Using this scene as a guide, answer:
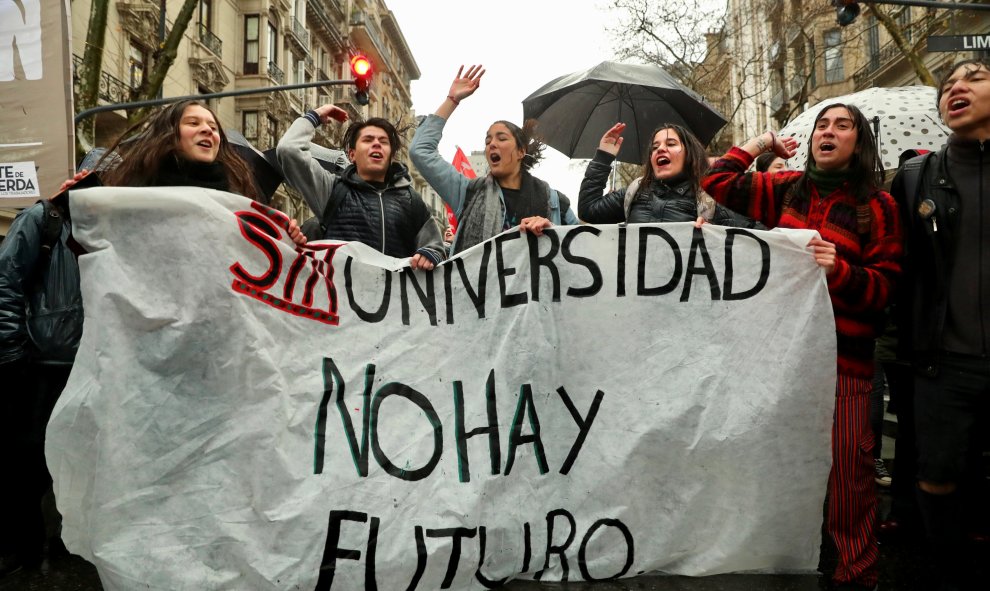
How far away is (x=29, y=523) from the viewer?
295cm


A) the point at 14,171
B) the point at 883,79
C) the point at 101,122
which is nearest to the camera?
the point at 14,171

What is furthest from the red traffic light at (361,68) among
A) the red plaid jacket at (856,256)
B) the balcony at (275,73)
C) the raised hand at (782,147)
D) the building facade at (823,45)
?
the balcony at (275,73)

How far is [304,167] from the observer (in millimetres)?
3607

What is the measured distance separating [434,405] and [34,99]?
13.2 ft

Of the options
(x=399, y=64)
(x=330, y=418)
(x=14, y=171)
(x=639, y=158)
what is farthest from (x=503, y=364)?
(x=399, y=64)

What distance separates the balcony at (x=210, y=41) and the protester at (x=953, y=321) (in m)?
25.1

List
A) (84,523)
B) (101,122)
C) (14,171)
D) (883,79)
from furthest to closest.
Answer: (883,79), (101,122), (14,171), (84,523)

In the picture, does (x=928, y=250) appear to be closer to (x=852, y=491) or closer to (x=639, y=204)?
(x=852, y=491)

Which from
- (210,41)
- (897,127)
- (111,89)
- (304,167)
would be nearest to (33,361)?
(304,167)

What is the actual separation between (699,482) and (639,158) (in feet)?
11.7

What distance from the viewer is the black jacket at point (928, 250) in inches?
102

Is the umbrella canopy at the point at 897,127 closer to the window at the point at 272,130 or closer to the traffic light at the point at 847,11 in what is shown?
the traffic light at the point at 847,11

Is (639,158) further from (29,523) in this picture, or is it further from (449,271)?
(29,523)

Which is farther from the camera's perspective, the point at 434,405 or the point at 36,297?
the point at 36,297
